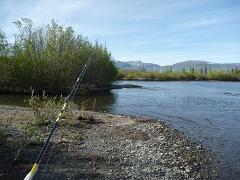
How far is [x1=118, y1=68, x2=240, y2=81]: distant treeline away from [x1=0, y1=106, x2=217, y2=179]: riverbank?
74674 millimetres

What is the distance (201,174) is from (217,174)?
0.65m

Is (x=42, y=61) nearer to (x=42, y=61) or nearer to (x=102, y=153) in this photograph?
(x=42, y=61)

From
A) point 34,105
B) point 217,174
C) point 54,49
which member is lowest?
point 217,174

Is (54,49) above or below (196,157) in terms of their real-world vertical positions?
above

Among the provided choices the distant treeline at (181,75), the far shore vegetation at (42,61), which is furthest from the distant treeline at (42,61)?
the distant treeline at (181,75)

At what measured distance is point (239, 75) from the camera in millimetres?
111562

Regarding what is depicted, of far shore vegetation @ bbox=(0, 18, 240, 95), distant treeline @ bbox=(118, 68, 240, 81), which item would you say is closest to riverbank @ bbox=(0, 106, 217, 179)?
far shore vegetation @ bbox=(0, 18, 240, 95)

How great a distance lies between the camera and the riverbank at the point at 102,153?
35.0 feet

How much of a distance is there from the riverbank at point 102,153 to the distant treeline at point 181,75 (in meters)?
74.7

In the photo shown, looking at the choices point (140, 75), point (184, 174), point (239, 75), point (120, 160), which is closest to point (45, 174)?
point (120, 160)

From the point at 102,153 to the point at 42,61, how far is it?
29.5 metres

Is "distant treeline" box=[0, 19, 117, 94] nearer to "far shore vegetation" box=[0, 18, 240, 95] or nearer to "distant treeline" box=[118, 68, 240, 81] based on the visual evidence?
"far shore vegetation" box=[0, 18, 240, 95]

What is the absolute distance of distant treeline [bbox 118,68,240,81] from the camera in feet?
320

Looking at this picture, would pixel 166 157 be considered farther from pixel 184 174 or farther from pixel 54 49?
pixel 54 49
